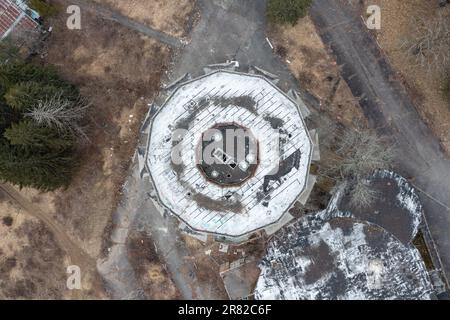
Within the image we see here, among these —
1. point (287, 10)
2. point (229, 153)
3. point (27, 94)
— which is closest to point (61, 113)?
point (27, 94)

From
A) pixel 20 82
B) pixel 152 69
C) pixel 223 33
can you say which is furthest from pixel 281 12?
pixel 20 82

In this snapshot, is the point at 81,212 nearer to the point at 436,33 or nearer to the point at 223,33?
the point at 223,33

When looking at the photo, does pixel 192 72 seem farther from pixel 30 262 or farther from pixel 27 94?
pixel 30 262

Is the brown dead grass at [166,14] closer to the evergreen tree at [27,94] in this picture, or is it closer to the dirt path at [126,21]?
the dirt path at [126,21]

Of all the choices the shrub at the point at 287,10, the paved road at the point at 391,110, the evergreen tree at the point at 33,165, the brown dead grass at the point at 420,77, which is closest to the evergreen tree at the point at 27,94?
the evergreen tree at the point at 33,165

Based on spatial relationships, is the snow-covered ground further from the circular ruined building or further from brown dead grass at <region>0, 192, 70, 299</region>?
brown dead grass at <region>0, 192, 70, 299</region>

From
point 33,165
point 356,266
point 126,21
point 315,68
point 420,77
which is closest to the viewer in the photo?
point 33,165
